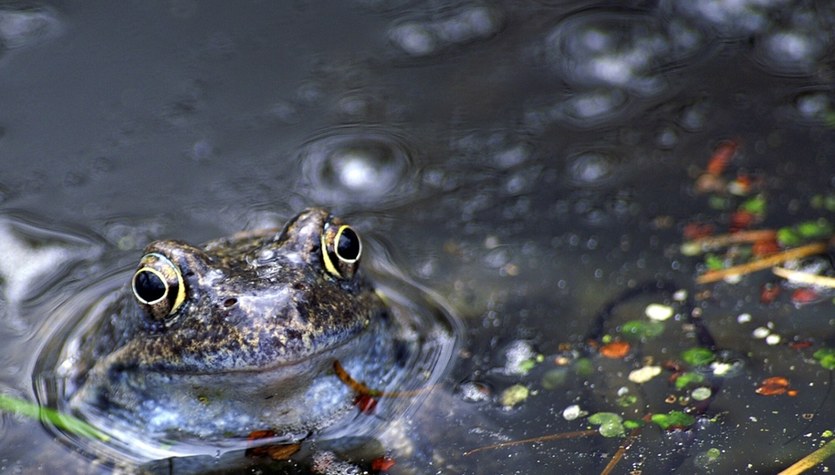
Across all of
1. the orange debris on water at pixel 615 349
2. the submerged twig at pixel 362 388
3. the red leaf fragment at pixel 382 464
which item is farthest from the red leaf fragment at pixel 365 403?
the orange debris on water at pixel 615 349

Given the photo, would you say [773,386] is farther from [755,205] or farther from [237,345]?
[237,345]

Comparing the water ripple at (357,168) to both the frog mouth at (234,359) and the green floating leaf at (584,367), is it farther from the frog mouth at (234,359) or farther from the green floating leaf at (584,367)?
the green floating leaf at (584,367)

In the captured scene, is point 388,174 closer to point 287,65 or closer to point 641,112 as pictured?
point 287,65

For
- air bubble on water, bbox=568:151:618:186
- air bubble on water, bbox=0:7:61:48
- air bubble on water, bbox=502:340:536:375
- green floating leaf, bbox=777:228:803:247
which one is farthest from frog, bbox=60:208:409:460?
air bubble on water, bbox=0:7:61:48

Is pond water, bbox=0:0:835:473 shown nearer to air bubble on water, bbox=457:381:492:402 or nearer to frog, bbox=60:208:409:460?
air bubble on water, bbox=457:381:492:402

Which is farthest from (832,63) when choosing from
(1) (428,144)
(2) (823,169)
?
(1) (428,144)

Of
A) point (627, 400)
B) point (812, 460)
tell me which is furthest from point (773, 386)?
point (627, 400)
